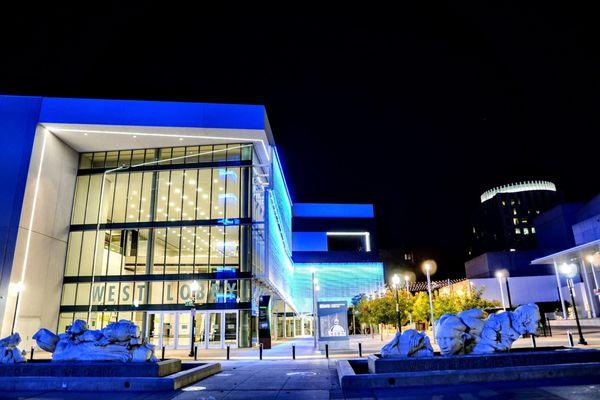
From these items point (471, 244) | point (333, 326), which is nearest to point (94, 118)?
point (333, 326)

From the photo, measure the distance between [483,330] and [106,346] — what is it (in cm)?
1213

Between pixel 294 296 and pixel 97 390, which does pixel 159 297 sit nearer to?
pixel 97 390

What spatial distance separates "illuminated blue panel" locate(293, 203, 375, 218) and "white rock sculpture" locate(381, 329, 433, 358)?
69470 millimetres

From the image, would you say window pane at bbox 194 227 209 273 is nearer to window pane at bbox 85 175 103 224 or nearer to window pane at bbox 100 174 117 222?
window pane at bbox 100 174 117 222

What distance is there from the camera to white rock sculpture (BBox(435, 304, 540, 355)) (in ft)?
41.4

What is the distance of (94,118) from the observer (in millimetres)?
37219

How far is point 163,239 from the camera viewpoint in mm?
39312

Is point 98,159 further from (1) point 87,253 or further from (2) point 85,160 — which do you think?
(1) point 87,253

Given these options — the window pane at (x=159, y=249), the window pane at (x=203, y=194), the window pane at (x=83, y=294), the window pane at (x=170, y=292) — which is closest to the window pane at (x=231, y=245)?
the window pane at (x=203, y=194)

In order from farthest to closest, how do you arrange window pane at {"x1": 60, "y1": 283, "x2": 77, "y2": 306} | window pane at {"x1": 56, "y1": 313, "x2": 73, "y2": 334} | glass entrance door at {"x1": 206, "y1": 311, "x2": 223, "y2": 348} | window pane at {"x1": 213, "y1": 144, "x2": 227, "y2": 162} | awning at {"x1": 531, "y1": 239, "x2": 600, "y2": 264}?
awning at {"x1": 531, "y1": 239, "x2": 600, "y2": 264} → window pane at {"x1": 213, "y1": 144, "x2": 227, "y2": 162} → window pane at {"x1": 60, "y1": 283, "x2": 77, "y2": 306} → window pane at {"x1": 56, "y1": 313, "x2": 73, "y2": 334} → glass entrance door at {"x1": 206, "y1": 311, "x2": 223, "y2": 348}

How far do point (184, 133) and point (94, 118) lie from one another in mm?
7817

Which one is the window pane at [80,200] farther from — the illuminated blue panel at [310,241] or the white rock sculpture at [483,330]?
the illuminated blue panel at [310,241]

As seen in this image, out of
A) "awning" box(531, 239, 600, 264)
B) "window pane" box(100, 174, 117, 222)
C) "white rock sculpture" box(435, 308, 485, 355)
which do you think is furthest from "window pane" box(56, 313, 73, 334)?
"awning" box(531, 239, 600, 264)

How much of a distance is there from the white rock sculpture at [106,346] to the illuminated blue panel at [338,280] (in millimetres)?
65205
